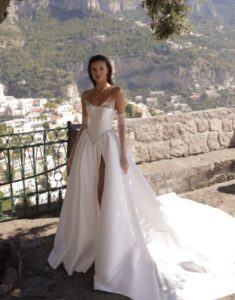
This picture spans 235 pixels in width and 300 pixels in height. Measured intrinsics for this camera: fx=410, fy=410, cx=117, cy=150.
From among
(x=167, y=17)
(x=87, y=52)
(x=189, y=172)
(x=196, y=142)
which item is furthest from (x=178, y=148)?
(x=87, y=52)

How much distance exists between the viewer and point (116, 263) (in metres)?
3.15

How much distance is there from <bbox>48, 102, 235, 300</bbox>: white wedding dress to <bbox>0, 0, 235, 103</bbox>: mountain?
69004mm

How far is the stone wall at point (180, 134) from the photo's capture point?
18.8 ft

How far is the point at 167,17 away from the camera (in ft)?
15.5

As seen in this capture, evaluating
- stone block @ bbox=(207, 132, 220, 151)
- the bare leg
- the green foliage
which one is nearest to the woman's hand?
the bare leg

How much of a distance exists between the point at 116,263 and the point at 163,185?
235cm

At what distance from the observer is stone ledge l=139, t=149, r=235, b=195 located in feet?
17.6

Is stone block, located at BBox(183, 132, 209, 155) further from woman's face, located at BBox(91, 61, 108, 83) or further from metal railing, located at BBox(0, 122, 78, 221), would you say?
woman's face, located at BBox(91, 61, 108, 83)

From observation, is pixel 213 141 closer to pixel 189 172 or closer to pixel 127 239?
pixel 189 172

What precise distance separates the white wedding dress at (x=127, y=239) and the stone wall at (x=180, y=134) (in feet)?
6.48

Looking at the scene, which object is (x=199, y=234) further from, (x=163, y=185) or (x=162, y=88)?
(x=162, y=88)

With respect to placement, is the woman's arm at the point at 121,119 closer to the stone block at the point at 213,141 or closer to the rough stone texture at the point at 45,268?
the rough stone texture at the point at 45,268

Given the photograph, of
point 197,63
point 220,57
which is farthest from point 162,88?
point 220,57

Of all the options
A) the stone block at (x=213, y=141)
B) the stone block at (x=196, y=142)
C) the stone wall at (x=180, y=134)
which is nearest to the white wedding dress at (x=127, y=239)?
the stone wall at (x=180, y=134)
